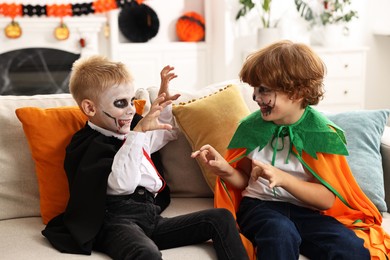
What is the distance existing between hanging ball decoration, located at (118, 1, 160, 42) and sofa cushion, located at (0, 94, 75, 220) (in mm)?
2925

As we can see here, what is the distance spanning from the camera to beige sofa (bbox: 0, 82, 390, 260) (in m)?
1.79

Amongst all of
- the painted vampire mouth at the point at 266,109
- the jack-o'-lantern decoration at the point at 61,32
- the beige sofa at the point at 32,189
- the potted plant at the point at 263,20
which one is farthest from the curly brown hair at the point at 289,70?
the jack-o'-lantern decoration at the point at 61,32

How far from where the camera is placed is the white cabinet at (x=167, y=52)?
16.1 ft

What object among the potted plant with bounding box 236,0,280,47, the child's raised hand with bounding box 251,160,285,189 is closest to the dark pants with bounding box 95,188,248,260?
the child's raised hand with bounding box 251,160,285,189

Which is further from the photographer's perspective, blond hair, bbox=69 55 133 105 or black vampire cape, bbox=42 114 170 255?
blond hair, bbox=69 55 133 105

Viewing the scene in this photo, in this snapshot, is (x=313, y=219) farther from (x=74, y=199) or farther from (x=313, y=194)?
(x=74, y=199)

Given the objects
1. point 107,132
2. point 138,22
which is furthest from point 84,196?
point 138,22

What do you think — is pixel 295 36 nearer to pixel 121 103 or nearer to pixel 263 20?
pixel 263 20

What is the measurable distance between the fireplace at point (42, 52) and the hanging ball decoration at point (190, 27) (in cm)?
66

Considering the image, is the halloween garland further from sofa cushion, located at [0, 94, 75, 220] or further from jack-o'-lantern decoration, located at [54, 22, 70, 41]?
sofa cushion, located at [0, 94, 75, 220]

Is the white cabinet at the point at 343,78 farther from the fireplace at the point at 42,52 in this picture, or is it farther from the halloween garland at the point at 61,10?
the fireplace at the point at 42,52

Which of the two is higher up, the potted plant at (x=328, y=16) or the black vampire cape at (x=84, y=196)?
the potted plant at (x=328, y=16)

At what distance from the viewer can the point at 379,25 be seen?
514 centimetres

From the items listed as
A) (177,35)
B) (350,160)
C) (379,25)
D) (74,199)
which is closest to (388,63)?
(379,25)
